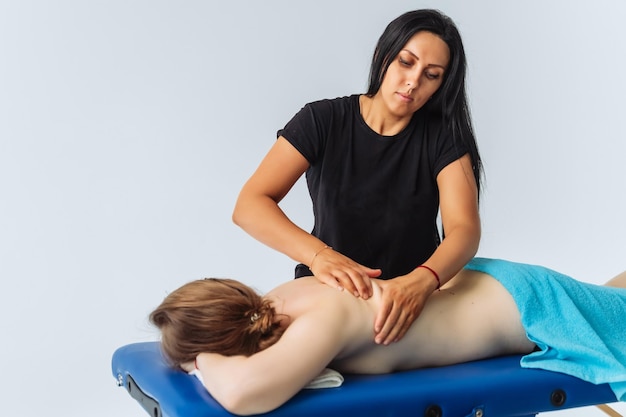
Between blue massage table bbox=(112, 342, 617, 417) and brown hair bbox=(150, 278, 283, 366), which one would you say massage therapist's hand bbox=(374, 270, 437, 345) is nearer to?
blue massage table bbox=(112, 342, 617, 417)

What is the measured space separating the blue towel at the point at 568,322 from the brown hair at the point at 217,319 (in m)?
0.62

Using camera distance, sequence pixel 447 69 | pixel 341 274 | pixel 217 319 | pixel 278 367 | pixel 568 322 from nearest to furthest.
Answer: pixel 278 367
pixel 217 319
pixel 341 274
pixel 568 322
pixel 447 69

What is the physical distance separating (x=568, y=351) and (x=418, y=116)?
80 cm

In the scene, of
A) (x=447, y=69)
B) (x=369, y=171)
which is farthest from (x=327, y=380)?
(x=447, y=69)

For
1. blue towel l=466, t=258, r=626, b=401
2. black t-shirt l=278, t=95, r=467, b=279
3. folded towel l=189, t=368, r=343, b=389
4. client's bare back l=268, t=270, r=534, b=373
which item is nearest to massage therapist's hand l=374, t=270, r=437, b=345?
client's bare back l=268, t=270, r=534, b=373

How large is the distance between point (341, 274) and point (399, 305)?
0.48 feet

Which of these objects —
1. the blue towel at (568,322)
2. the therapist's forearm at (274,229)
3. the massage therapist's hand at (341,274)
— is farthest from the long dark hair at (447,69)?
the massage therapist's hand at (341,274)

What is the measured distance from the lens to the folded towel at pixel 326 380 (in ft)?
6.50

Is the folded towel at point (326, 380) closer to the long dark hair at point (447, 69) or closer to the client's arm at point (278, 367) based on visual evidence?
the client's arm at point (278, 367)

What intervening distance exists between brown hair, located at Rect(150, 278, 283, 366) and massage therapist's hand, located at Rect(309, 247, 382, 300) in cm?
16

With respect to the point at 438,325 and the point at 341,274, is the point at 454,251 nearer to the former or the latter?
the point at 438,325

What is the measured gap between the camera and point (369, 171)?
8.66 ft

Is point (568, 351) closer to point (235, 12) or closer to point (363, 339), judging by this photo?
point (363, 339)

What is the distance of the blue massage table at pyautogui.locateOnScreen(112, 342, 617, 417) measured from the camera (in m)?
1.92
